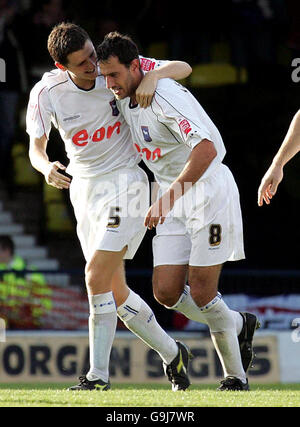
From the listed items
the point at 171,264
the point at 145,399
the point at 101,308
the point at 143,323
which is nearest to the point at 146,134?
the point at 171,264

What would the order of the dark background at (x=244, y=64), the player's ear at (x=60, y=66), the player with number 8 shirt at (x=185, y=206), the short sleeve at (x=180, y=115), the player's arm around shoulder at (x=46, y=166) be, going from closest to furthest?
the player's arm around shoulder at (x=46, y=166) < the short sleeve at (x=180, y=115) < the player with number 8 shirt at (x=185, y=206) < the player's ear at (x=60, y=66) < the dark background at (x=244, y=64)

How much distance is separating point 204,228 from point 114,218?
0.58 metres

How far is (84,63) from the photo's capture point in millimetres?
6695

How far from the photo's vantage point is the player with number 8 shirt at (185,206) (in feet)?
21.4

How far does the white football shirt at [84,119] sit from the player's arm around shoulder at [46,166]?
54mm

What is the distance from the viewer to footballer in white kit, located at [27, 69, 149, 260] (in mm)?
6918

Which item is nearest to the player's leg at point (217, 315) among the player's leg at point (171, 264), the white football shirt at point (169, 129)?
the player's leg at point (171, 264)

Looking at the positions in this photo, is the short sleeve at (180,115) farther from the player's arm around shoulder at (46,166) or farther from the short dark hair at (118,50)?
the player's arm around shoulder at (46,166)

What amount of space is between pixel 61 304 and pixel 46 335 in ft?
2.49

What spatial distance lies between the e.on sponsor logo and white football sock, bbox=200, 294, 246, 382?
1276 millimetres
